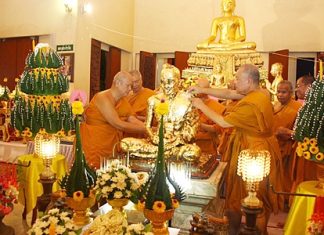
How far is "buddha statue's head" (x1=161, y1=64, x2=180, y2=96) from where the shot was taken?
3.55 m

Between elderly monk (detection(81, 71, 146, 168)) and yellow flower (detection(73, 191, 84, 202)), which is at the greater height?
elderly monk (detection(81, 71, 146, 168))

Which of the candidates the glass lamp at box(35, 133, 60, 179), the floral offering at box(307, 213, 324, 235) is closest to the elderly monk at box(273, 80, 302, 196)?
the floral offering at box(307, 213, 324, 235)

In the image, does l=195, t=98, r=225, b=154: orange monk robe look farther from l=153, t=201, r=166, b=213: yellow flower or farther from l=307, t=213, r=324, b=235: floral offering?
l=153, t=201, r=166, b=213: yellow flower

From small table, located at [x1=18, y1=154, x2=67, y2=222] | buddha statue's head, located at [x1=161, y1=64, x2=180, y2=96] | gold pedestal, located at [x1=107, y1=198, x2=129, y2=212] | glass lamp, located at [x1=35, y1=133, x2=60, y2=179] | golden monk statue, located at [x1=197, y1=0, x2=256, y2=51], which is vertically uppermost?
golden monk statue, located at [x1=197, y1=0, x2=256, y2=51]

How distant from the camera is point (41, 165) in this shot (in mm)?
3695

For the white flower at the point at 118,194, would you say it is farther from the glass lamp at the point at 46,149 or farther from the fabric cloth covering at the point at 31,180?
the fabric cloth covering at the point at 31,180

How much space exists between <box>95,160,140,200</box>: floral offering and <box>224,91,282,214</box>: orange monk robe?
128 centimetres

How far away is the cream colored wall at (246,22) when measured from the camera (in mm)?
8703

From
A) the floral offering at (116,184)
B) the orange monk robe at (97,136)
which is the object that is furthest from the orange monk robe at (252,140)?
the floral offering at (116,184)

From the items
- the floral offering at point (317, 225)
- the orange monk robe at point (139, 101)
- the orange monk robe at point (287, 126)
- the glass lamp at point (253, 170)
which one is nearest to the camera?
the floral offering at point (317, 225)

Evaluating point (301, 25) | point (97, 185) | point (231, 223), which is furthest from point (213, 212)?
point (301, 25)

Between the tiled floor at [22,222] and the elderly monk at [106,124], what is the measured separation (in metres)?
0.83

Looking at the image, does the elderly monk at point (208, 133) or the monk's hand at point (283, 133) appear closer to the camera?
the elderly monk at point (208, 133)

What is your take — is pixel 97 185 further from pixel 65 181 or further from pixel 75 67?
pixel 75 67
